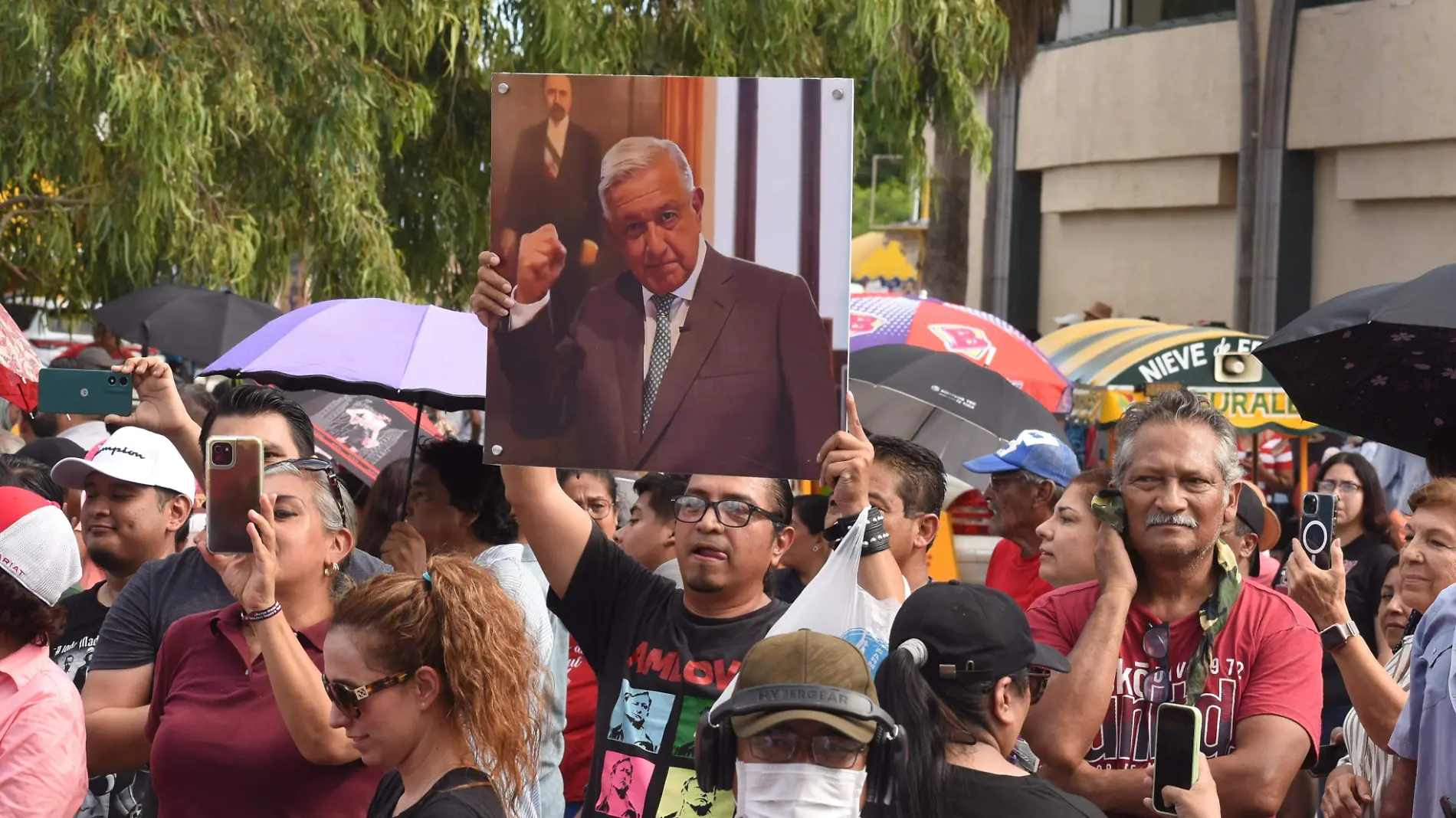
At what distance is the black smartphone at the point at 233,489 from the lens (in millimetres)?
3975

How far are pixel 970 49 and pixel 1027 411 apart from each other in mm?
5845

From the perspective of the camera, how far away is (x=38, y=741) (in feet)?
13.1

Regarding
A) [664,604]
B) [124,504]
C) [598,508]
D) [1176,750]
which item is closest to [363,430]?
[598,508]

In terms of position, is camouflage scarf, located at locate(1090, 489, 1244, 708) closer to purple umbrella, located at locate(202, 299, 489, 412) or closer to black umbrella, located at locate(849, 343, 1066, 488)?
purple umbrella, located at locate(202, 299, 489, 412)

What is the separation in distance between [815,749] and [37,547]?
2.29m

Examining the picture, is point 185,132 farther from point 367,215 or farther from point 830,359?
point 830,359

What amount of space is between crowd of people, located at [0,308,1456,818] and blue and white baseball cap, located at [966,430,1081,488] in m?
2.22

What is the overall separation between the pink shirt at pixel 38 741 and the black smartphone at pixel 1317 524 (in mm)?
2936

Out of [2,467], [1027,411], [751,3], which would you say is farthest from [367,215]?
[2,467]

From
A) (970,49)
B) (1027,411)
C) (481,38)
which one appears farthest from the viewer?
(970,49)

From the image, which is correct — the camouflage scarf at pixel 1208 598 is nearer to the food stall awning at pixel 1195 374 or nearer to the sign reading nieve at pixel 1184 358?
the food stall awning at pixel 1195 374

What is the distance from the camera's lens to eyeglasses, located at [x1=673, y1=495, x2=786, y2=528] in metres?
4.42

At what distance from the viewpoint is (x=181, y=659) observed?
4234 millimetres

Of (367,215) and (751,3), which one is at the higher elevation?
(751,3)
